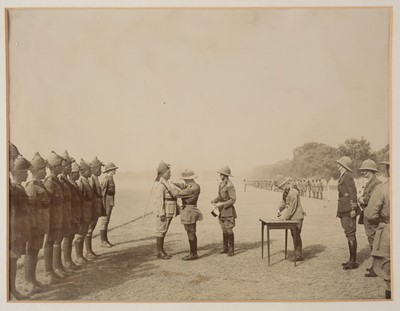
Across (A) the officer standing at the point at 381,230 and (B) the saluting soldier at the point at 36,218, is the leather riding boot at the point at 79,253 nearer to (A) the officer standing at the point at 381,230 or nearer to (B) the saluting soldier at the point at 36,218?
(B) the saluting soldier at the point at 36,218

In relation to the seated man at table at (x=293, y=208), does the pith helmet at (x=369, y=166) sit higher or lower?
higher

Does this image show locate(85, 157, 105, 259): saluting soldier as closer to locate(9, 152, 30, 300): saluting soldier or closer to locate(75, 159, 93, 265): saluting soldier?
locate(75, 159, 93, 265): saluting soldier

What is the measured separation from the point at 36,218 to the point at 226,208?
2.03 metres

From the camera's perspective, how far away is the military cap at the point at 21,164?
661 cm

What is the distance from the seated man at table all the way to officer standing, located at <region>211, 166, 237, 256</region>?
1.72ft

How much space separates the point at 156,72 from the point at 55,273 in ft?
7.90

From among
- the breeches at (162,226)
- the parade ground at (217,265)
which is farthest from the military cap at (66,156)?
the breeches at (162,226)

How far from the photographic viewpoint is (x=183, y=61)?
6.79m

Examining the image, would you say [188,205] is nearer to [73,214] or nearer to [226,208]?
[226,208]

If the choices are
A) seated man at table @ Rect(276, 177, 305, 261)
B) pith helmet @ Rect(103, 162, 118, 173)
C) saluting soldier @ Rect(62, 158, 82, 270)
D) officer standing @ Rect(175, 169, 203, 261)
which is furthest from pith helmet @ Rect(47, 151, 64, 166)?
seated man at table @ Rect(276, 177, 305, 261)

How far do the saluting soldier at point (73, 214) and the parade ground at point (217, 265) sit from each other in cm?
19

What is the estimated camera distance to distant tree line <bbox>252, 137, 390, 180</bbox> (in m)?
6.73

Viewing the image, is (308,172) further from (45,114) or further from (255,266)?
(45,114)

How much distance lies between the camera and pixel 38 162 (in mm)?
6621
